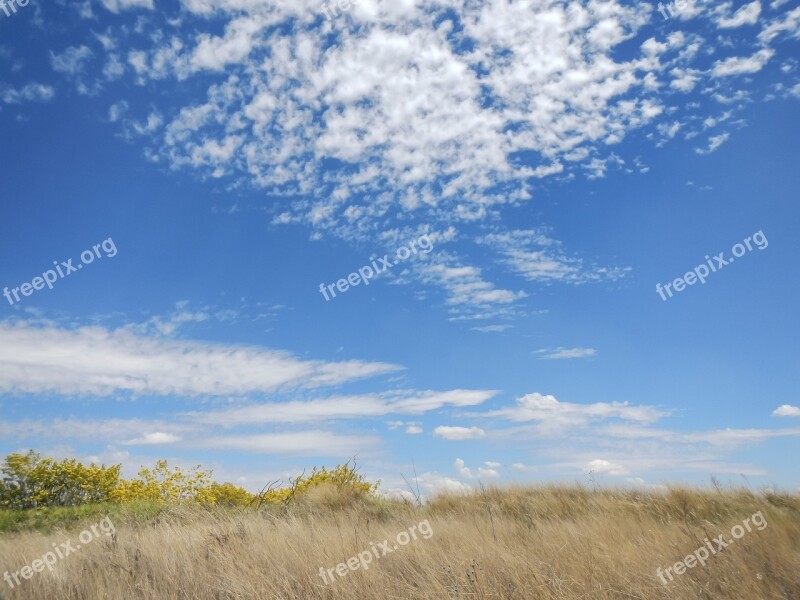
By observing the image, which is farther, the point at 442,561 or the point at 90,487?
the point at 90,487

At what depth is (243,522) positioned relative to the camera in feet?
31.7

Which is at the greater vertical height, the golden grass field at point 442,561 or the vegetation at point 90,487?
the vegetation at point 90,487

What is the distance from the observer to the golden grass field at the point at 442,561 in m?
6.32

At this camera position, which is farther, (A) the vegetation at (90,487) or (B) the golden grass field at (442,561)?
(A) the vegetation at (90,487)

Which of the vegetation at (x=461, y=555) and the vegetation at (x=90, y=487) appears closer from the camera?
the vegetation at (x=461, y=555)

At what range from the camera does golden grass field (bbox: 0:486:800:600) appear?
6.32 meters

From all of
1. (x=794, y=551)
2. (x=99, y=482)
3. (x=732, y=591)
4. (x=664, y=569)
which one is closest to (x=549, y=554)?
(x=664, y=569)

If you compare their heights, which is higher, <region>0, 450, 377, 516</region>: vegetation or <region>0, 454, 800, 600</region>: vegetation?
<region>0, 450, 377, 516</region>: vegetation

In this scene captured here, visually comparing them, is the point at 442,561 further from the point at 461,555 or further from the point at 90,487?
the point at 90,487

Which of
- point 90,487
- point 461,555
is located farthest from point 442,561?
point 90,487

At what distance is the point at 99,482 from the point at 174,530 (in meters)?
9.07

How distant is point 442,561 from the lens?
7.20 m

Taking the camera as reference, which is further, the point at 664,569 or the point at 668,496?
the point at 668,496

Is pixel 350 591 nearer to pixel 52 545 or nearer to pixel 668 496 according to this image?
pixel 52 545
